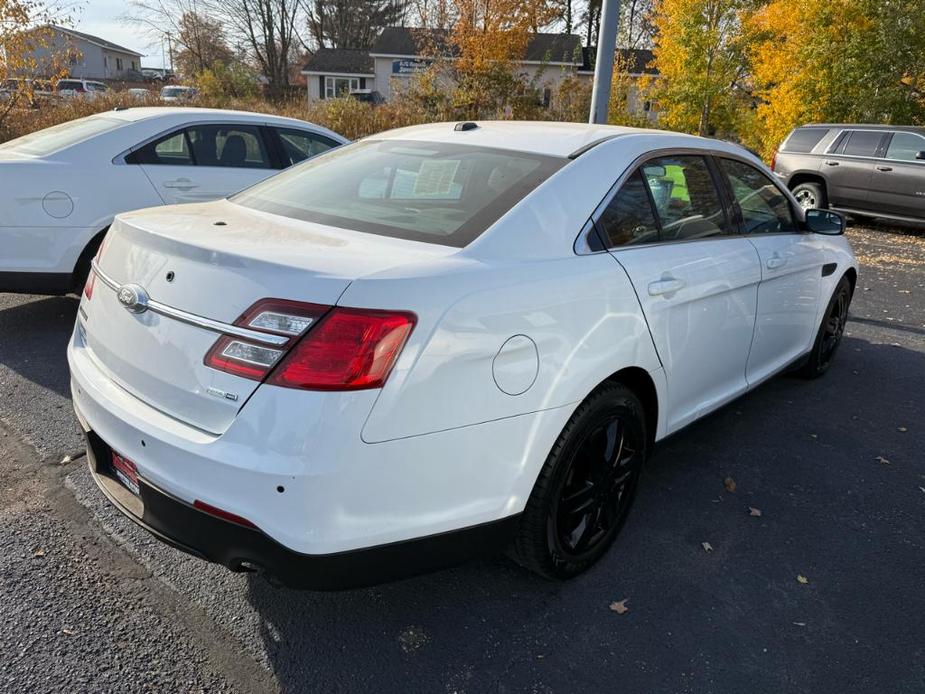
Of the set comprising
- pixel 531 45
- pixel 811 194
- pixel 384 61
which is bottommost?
pixel 811 194

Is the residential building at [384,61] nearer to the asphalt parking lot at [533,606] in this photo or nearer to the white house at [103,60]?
the white house at [103,60]

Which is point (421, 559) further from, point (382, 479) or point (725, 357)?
point (725, 357)

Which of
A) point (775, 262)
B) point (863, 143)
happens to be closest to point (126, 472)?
point (775, 262)

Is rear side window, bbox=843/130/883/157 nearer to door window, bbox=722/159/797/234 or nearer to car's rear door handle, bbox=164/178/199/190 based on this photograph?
door window, bbox=722/159/797/234

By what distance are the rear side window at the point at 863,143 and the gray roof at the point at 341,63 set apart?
38.9 m

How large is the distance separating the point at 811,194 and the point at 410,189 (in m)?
12.1

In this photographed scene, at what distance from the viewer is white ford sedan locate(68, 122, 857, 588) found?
1.85m

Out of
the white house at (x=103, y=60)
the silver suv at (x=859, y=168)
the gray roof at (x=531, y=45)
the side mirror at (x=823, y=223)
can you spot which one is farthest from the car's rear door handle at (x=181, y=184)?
the white house at (x=103, y=60)

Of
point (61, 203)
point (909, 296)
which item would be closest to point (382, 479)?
point (61, 203)

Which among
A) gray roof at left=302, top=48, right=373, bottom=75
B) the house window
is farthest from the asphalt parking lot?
the house window

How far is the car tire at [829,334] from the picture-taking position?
4.75 metres

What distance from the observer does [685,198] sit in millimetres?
3207

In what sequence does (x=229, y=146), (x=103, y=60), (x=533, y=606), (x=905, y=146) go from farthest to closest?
(x=103, y=60) < (x=905, y=146) < (x=229, y=146) < (x=533, y=606)

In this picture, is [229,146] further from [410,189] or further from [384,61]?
[384,61]
